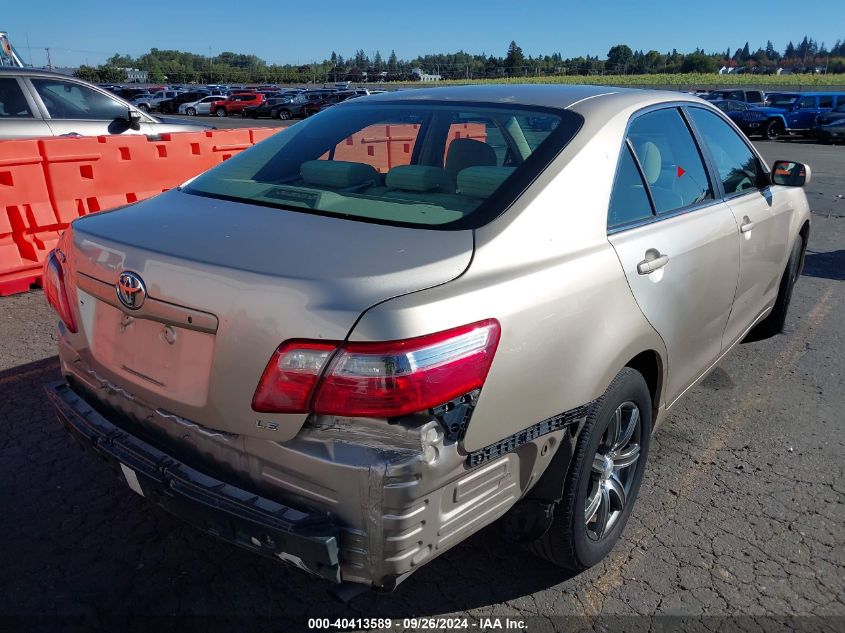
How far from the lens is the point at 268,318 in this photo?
6.13 feet

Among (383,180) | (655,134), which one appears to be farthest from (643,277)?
(383,180)

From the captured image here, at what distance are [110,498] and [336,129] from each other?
192 centimetres

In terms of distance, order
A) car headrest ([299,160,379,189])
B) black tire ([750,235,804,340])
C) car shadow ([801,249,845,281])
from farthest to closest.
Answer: car shadow ([801,249,845,281]) < black tire ([750,235,804,340]) < car headrest ([299,160,379,189])

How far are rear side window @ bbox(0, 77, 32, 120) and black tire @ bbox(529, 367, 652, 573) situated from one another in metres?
7.49

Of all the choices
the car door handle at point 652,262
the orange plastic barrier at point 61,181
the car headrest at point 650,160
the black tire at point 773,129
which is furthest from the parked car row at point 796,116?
the car door handle at point 652,262

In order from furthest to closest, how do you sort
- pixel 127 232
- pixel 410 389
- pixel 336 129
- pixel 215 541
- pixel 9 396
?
pixel 9 396, pixel 336 129, pixel 215 541, pixel 127 232, pixel 410 389

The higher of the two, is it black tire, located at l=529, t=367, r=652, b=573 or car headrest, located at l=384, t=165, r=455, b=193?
car headrest, located at l=384, t=165, r=455, b=193

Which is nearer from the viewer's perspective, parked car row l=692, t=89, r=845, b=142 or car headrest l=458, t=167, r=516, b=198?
car headrest l=458, t=167, r=516, b=198

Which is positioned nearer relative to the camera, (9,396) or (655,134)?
(655,134)

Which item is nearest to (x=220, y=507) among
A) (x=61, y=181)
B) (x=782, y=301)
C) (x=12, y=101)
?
(x=782, y=301)

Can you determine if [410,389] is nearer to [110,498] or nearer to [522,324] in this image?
[522,324]

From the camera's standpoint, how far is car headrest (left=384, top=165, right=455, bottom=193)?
2.75 metres

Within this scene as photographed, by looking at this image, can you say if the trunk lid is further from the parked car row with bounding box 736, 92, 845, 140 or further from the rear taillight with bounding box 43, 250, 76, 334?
the parked car row with bounding box 736, 92, 845, 140

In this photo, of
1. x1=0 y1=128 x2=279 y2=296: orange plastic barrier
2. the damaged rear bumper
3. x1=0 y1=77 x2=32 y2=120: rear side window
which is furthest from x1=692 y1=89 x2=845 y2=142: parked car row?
the damaged rear bumper
